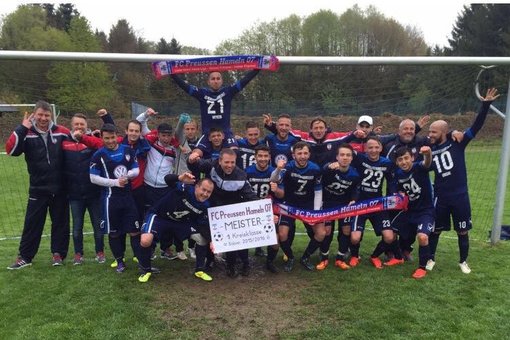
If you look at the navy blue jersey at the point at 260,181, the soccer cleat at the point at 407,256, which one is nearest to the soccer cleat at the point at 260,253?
the navy blue jersey at the point at 260,181

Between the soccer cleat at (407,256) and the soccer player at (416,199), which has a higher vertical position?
the soccer player at (416,199)

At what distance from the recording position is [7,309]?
468 cm

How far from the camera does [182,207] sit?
17.9 ft

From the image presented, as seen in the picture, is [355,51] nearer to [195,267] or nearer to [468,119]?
[468,119]

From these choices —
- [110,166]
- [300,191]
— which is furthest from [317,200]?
[110,166]

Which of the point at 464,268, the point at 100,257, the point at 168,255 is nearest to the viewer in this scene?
the point at 464,268

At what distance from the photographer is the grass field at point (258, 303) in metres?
4.23

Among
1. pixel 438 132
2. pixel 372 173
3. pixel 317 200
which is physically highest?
pixel 438 132

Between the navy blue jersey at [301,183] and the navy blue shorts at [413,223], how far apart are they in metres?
1.21

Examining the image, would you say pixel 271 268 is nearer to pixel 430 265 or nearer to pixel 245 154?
pixel 245 154

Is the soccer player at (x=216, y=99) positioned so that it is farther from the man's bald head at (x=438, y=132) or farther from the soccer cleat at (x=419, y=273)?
the soccer cleat at (x=419, y=273)

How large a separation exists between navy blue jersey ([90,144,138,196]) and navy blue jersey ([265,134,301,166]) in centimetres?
210

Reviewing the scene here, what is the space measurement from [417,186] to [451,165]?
1.71 feet

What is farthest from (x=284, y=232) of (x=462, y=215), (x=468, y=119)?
(x=468, y=119)
